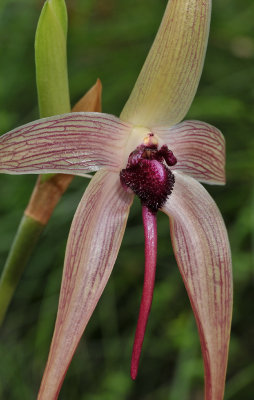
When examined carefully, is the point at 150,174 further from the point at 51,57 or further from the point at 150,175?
the point at 51,57

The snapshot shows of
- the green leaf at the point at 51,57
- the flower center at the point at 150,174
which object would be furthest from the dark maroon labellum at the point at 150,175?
the green leaf at the point at 51,57

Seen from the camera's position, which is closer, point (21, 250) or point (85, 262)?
point (85, 262)

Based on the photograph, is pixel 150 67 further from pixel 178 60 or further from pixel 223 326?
pixel 223 326

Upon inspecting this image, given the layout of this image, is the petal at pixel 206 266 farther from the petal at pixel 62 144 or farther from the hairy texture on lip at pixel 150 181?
the petal at pixel 62 144

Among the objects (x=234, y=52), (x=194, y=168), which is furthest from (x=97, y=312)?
(x=194, y=168)

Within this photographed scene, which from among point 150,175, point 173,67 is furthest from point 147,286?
point 173,67

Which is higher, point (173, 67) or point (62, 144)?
point (173, 67)
